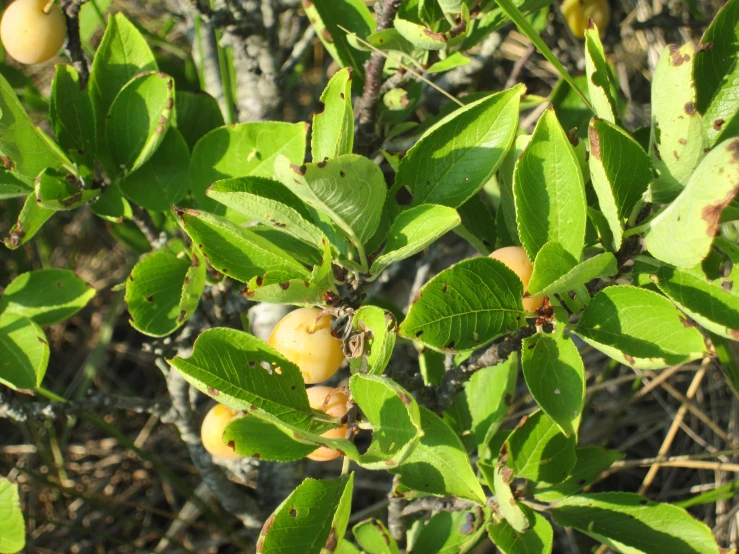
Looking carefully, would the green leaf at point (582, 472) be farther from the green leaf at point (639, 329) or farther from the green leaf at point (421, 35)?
the green leaf at point (421, 35)

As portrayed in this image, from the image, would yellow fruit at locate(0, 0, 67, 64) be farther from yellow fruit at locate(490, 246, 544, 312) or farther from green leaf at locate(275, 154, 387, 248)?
yellow fruit at locate(490, 246, 544, 312)

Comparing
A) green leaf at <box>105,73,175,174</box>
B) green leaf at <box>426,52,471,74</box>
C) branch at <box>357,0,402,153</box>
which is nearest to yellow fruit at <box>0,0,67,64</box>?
→ green leaf at <box>105,73,175,174</box>

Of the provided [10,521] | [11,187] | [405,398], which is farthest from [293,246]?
[10,521]

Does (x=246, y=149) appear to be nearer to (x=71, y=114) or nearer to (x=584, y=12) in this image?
(x=71, y=114)

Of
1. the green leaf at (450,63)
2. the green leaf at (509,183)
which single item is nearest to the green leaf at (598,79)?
the green leaf at (509,183)

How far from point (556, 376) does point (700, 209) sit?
0.28 metres

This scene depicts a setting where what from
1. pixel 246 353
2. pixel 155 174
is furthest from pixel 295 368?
pixel 155 174

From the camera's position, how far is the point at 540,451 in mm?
1069

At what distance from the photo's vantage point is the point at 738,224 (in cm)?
97

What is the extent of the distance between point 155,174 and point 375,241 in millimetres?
503

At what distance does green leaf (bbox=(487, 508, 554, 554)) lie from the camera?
3.23 ft

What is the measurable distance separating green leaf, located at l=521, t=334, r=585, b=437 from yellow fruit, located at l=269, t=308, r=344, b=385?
256 millimetres

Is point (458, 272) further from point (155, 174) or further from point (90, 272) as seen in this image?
point (90, 272)

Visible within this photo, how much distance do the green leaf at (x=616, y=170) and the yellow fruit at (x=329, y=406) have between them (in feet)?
1.35
